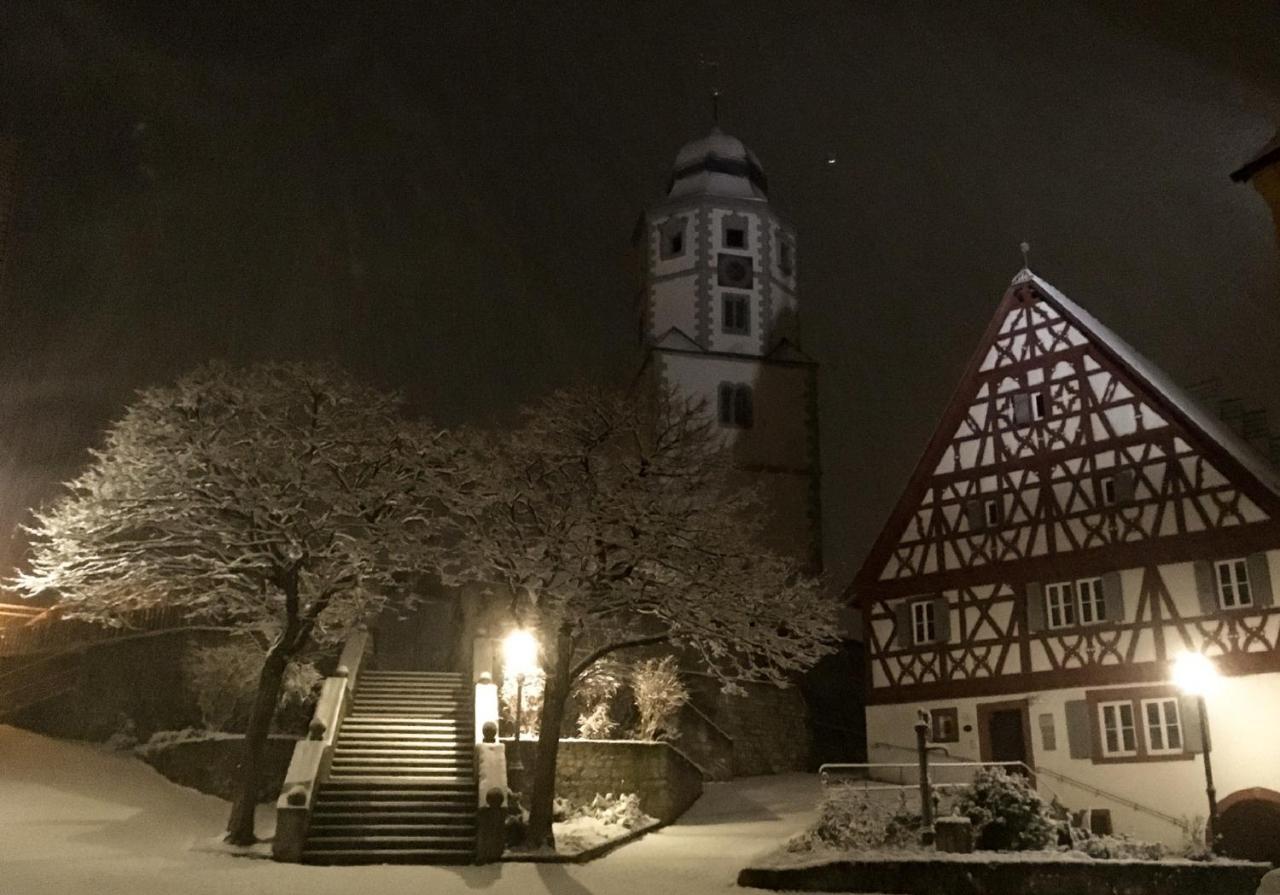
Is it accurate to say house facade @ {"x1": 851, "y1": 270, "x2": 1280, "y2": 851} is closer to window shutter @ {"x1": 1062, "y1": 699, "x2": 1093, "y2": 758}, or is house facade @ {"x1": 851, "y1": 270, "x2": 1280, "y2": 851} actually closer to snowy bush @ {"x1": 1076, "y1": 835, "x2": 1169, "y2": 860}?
window shutter @ {"x1": 1062, "y1": 699, "x2": 1093, "y2": 758}

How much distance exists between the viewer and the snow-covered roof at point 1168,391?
85.6 ft

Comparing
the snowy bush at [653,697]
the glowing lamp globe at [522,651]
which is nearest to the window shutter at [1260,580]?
A: the snowy bush at [653,697]

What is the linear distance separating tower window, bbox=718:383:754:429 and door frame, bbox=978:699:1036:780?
18.1 metres

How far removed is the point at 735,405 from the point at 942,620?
1652 cm

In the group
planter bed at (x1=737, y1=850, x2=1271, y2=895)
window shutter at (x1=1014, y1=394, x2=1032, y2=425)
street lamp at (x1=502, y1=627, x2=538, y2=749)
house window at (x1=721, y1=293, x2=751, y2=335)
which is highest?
house window at (x1=721, y1=293, x2=751, y2=335)

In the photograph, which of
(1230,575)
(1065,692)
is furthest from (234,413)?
(1230,575)

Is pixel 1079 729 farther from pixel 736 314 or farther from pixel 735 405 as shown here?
pixel 736 314

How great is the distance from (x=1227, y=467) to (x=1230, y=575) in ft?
7.90

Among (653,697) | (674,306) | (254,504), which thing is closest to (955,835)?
(653,697)

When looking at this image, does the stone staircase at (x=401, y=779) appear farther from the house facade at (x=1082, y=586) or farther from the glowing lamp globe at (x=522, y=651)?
the house facade at (x=1082, y=586)

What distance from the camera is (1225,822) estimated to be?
24.1 metres

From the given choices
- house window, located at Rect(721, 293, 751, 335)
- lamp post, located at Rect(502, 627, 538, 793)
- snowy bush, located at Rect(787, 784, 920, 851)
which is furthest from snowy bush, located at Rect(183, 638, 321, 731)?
house window, located at Rect(721, 293, 751, 335)

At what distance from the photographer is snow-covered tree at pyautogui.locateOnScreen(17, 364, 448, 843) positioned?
19500mm

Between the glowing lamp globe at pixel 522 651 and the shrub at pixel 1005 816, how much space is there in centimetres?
838
